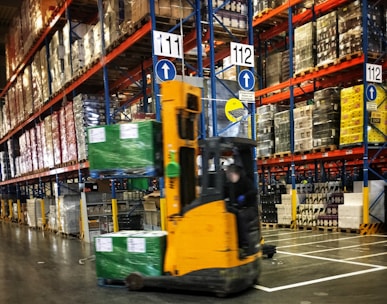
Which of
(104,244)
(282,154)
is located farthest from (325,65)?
(104,244)

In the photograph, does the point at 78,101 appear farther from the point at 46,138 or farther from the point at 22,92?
the point at 22,92

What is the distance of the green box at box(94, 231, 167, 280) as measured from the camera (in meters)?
4.98

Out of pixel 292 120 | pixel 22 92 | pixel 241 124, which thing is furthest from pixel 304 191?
pixel 22 92

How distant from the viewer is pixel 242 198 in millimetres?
4680

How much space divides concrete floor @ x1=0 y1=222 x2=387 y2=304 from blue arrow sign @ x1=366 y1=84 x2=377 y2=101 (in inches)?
122

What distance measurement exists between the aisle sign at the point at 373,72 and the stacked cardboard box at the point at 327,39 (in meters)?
1.03

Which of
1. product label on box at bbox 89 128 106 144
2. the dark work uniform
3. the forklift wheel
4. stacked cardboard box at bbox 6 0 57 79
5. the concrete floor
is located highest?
stacked cardboard box at bbox 6 0 57 79

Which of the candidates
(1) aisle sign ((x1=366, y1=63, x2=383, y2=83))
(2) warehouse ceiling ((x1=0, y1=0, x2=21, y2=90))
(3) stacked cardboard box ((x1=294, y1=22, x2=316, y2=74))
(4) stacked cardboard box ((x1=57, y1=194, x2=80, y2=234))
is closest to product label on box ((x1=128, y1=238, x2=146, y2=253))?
(1) aisle sign ((x1=366, y1=63, x2=383, y2=83))

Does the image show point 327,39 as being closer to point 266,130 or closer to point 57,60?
point 266,130

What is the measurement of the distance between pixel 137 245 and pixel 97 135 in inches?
66.3

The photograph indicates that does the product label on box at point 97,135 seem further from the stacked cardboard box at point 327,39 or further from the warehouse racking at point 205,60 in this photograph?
the stacked cardboard box at point 327,39

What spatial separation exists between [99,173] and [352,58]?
6.77 meters

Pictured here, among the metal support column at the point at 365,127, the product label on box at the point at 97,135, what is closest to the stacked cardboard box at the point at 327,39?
the metal support column at the point at 365,127

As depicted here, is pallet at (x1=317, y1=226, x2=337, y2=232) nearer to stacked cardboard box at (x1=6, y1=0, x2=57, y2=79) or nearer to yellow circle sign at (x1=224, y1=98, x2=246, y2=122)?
yellow circle sign at (x1=224, y1=98, x2=246, y2=122)
